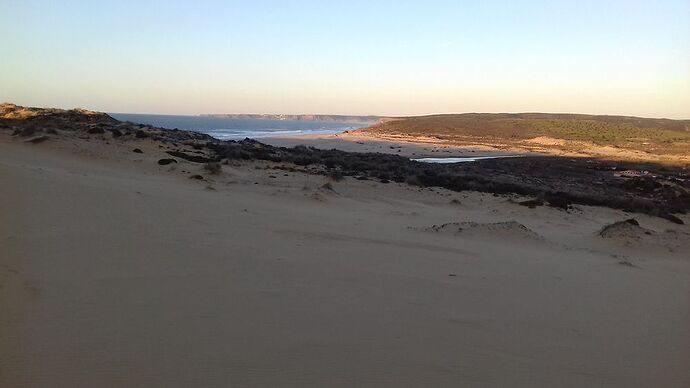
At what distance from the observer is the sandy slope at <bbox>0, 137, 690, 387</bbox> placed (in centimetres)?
296

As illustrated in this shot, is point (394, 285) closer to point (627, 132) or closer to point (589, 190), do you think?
point (589, 190)

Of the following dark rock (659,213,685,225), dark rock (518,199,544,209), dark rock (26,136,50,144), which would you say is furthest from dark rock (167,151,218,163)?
dark rock (659,213,685,225)

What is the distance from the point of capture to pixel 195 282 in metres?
4.29

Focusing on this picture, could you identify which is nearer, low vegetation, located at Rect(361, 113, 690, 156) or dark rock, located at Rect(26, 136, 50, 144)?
dark rock, located at Rect(26, 136, 50, 144)

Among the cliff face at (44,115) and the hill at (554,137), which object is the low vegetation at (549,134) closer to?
the hill at (554,137)

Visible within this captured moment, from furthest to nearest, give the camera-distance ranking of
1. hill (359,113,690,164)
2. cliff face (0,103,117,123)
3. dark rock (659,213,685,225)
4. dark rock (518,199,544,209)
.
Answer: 1. hill (359,113,690,164)
2. cliff face (0,103,117,123)
3. dark rock (659,213,685,225)
4. dark rock (518,199,544,209)

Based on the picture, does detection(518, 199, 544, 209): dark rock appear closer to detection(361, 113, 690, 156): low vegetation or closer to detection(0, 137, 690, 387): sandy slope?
detection(0, 137, 690, 387): sandy slope

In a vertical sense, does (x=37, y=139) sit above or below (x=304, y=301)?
above

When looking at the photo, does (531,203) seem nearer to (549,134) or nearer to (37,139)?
(37,139)

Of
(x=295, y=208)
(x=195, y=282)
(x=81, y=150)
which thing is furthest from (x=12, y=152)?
(x=195, y=282)

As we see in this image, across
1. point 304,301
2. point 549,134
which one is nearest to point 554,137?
point 549,134

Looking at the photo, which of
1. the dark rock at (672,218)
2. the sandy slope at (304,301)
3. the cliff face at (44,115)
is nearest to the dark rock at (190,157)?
the sandy slope at (304,301)

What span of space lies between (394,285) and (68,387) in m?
2.83

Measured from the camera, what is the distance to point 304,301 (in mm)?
4039
